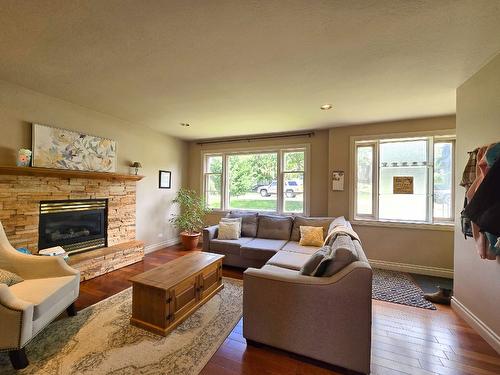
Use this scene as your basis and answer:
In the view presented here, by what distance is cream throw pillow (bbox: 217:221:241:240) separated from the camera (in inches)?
151

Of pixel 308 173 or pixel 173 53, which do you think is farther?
pixel 308 173

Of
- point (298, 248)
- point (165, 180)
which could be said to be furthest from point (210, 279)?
point (165, 180)

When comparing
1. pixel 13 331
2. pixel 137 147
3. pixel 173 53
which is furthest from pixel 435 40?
pixel 137 147

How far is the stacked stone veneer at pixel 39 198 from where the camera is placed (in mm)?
2576

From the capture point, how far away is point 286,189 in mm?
4645

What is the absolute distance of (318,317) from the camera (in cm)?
161

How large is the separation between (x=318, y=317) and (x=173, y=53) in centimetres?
243

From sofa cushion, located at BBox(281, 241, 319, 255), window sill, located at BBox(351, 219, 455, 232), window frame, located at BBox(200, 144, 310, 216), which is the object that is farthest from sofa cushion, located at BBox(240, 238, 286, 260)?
window sill, located at BBox(351, 219, 455, 232)

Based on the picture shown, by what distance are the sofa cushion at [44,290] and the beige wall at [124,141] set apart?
1.62 metres

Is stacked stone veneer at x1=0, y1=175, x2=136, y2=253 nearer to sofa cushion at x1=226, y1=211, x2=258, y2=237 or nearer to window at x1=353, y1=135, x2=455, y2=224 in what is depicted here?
sofa cushion at x1=226, y1=211, x2=258, y2=237

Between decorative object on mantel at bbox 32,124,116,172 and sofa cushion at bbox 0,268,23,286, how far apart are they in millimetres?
1409

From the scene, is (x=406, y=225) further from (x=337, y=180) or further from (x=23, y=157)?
(x=23, y=157)

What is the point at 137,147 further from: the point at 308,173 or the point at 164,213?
the point at 308,173

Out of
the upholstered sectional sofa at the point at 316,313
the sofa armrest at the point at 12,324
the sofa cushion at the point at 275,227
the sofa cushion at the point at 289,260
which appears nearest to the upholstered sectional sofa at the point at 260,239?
the sofa cushion at the point at 275,227
